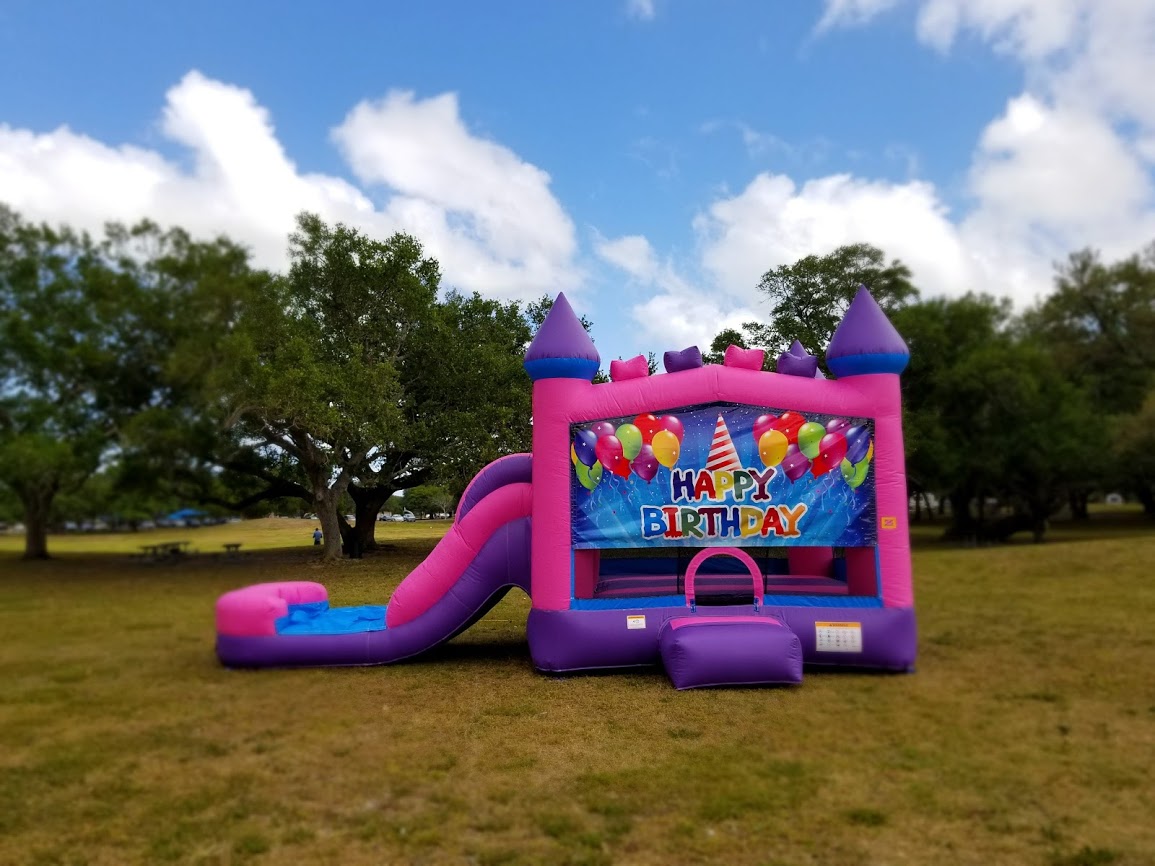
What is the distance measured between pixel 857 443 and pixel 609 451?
2.56m

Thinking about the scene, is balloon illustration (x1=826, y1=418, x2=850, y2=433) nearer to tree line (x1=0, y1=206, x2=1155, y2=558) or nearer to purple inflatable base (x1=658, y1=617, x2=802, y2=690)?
purple inflatable base (x1=658, y1=617, x2=802, y2=690)

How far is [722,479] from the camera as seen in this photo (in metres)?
7.62

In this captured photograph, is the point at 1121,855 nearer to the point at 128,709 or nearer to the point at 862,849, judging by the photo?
the point at 862,849

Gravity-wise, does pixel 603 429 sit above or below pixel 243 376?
below

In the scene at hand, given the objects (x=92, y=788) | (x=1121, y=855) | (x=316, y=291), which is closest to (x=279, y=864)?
(x=92, y=788)

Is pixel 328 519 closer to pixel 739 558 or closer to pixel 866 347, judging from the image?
pixel 739 558

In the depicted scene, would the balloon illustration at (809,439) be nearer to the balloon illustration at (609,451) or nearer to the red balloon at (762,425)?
the red balloon at (762,425)

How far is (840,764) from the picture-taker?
497cm

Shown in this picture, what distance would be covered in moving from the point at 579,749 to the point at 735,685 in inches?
86.7

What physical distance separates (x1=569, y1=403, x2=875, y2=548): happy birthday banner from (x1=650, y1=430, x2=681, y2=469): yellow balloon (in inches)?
0.4

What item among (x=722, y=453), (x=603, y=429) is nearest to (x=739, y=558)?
(x=722, y=453)

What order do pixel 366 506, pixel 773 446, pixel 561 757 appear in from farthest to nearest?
pixel 366 506, pixel 773 446, pixel 561 757

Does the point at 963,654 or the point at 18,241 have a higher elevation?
the point at 18,241

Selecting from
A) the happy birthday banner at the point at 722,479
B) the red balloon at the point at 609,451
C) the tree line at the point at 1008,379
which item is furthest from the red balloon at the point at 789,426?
the tree line at the point at 1008,379
